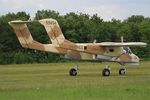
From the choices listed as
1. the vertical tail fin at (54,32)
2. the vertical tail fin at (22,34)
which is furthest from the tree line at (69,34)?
the vertical tail fin at (54,32)

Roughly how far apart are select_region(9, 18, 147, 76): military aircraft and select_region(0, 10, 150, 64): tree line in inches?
1559

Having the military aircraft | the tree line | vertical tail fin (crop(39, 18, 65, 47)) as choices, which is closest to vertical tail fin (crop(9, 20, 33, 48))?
the military aircraft

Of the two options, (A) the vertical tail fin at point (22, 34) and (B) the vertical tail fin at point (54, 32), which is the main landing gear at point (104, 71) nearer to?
(B) the vertical tail fin at point (54, 32)

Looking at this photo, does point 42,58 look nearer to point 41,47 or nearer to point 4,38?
point 4,38

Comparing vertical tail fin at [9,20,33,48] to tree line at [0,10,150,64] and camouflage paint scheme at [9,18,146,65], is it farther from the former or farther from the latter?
tree line at [0,10,150,64]

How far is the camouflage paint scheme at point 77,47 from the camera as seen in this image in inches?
1746

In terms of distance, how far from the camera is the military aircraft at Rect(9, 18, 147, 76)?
44.3m

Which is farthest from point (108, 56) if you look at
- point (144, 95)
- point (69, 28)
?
point (69, 28)

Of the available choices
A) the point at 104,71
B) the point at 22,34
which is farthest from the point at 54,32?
the point at 104,71

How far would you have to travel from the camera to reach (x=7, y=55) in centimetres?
8725

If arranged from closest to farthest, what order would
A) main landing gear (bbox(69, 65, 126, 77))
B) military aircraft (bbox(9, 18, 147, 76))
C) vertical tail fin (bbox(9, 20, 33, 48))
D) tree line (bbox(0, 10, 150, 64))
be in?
main landing gear (bbox(69, 65, 126, 77)), military aircraft (bbox(9, 18, 147, 76)), vertical tail fin (bbox(9, 20, 33, 48)), tree line (bbox(0, 10, 150, 64))

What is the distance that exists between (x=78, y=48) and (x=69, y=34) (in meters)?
62.4

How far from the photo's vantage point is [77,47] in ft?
145

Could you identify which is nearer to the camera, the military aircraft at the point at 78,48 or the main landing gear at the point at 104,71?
the main landing gear at the point at 104,71
